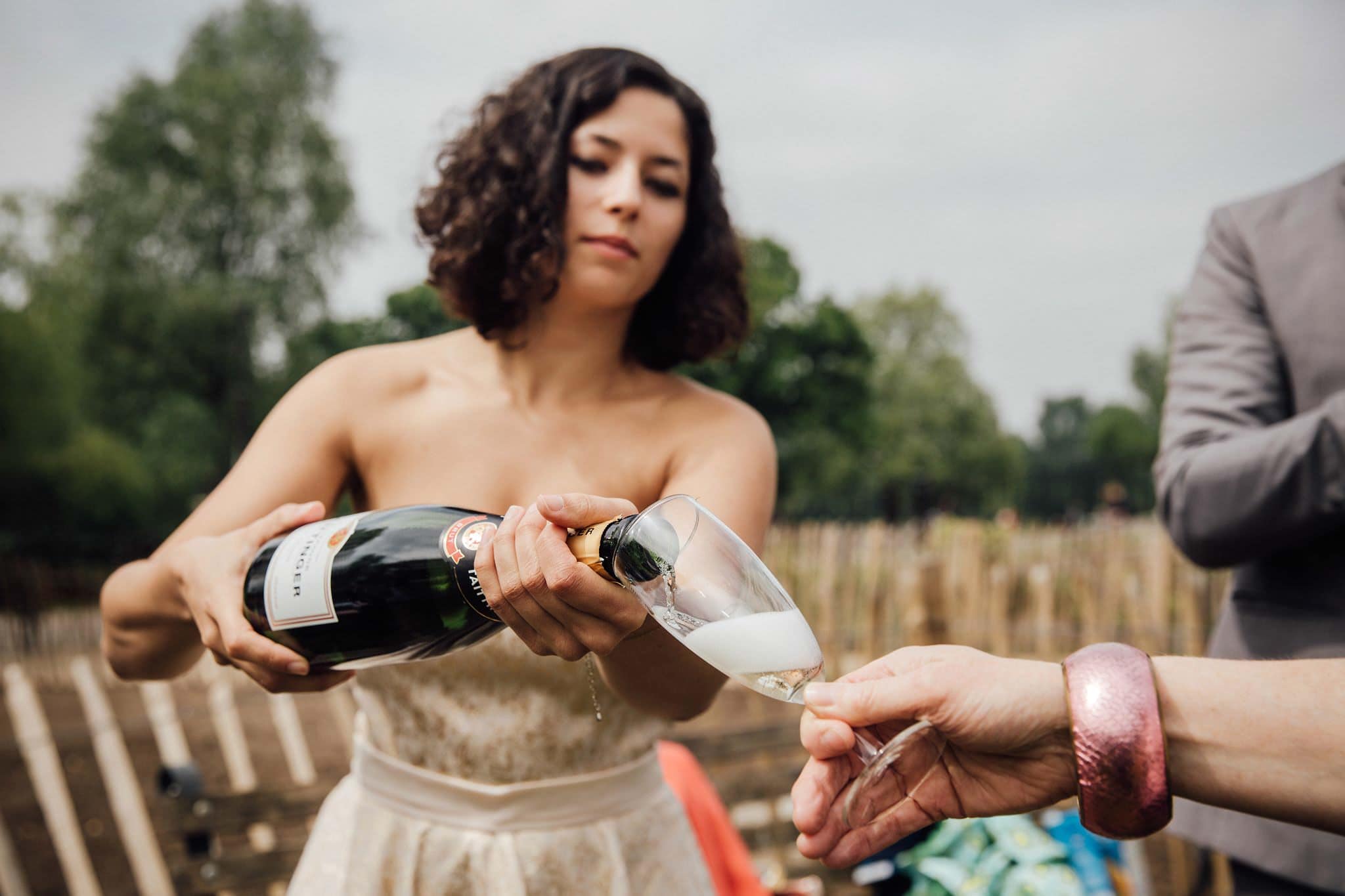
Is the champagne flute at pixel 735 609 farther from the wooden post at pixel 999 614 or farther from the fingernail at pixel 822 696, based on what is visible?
the wooden post at pixel 999 614

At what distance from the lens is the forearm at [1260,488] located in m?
1.23

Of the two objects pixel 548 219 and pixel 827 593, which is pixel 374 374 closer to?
pixel 548 219

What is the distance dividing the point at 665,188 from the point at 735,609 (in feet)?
2.79

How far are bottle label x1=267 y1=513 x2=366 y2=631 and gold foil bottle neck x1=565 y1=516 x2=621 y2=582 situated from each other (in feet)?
1.19

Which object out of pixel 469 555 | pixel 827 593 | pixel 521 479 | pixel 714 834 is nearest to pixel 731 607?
pixel 469 555

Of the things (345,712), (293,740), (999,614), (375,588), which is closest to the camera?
(375,588)

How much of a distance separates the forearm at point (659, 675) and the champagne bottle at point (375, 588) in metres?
0.17

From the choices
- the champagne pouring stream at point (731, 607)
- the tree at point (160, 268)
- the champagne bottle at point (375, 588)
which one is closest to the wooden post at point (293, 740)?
the champagne bottle at point (375, 588)

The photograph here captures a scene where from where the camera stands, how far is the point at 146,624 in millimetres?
1305

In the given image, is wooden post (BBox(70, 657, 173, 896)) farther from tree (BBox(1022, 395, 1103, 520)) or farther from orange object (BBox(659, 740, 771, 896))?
tree (BBox(1022, 395, 1103, 520))

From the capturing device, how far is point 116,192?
1584 cm

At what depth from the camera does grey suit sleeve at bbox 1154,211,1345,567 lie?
4.09ft

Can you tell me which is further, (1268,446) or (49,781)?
(49,781)

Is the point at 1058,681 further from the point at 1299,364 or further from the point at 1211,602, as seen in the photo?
the point at 1211,602
